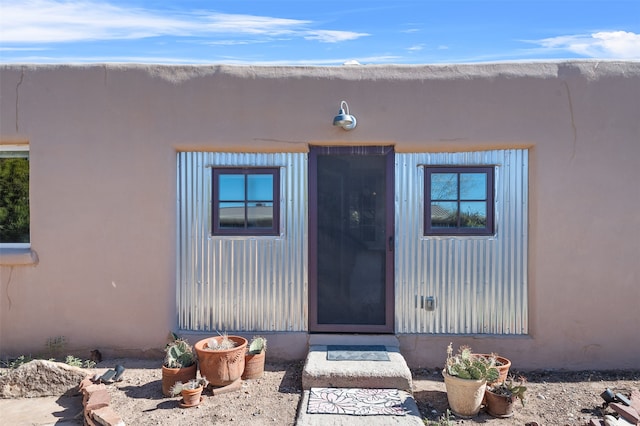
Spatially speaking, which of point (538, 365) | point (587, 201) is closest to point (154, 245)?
point (538, 365)

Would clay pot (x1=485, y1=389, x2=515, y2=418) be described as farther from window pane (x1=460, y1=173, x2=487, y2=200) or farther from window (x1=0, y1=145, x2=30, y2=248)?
window (x1=0, y1=145, x2=30, y2=248)

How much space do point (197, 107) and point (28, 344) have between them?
330 centimetres

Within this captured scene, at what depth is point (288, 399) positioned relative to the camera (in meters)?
4.61

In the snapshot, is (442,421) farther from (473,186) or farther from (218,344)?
(473,186)

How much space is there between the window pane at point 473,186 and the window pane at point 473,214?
78 millimetres

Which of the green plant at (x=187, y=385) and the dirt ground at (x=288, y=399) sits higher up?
the green plant at (x=187, y=385)

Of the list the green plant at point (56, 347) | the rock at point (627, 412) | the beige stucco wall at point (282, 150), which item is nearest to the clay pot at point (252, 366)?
the beige stucco wall at point (282, 150)

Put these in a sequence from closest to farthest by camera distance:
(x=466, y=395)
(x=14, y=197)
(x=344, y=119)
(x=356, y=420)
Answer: (x=356, y=420) < (x=466, y=395) < (x=344, y=119) < (x=14, y=197)

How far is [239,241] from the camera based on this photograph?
5637 mm

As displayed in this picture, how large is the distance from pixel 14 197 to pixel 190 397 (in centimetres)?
349

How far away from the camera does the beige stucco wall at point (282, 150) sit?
5.39m

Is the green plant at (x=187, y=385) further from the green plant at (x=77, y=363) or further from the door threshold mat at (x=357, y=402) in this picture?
the green plant at (x=77, y=363)

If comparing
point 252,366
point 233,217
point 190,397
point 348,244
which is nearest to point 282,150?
point 233,217

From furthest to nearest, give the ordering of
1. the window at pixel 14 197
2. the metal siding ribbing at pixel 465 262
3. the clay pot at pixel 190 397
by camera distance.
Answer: the window at pixel 14 197
the metal siding ribbing at pixel 465 262
the clay pot at pixel 190 397
